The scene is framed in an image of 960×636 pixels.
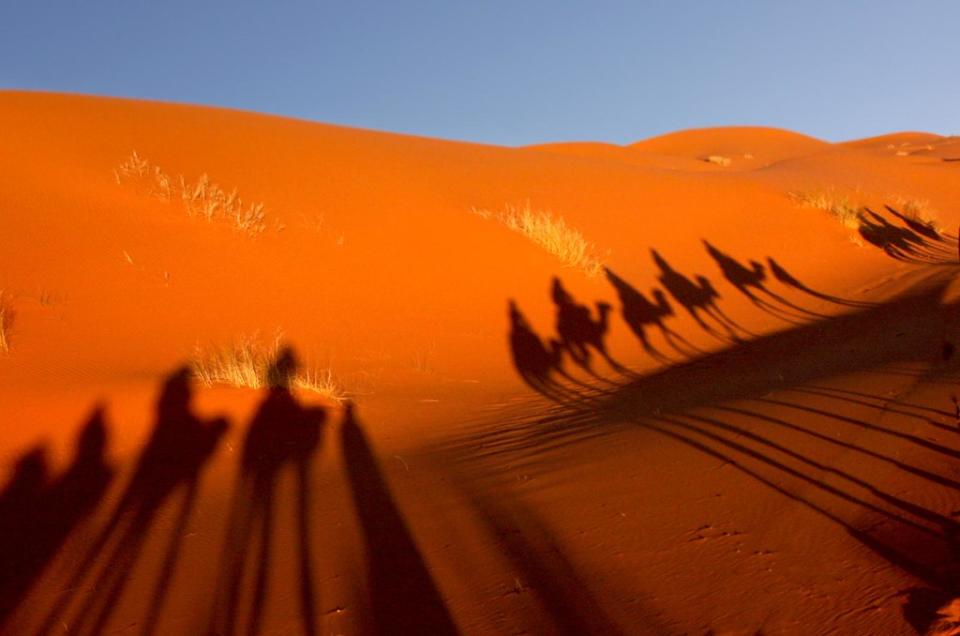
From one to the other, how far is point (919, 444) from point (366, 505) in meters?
3.57

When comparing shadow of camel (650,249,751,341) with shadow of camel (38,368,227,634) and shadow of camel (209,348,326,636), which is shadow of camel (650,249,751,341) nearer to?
shadow of camel (209,348,326,636)

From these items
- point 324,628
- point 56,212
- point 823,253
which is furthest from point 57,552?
point 823,253

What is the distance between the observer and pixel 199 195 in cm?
1182

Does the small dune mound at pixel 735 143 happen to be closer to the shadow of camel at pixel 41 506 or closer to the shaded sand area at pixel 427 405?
the shaded sand area at pixel 427 405

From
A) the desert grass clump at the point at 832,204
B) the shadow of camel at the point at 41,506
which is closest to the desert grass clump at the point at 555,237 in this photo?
the desert grass clump at the point at 832,204

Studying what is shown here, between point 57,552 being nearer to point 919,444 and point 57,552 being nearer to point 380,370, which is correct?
point 380,370

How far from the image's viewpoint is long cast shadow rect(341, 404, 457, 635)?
10.5 feet

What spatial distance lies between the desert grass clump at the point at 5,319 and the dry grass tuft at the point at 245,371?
176cm

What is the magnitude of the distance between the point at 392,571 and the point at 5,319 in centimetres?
599

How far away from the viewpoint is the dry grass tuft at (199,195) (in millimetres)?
11336

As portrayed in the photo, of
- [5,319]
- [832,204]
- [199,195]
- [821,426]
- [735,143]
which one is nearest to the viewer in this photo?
[821,426]

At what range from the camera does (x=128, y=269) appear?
9.34 metres

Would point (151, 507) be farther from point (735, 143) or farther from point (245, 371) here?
point (735, 143)

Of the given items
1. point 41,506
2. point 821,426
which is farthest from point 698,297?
point 41,506
